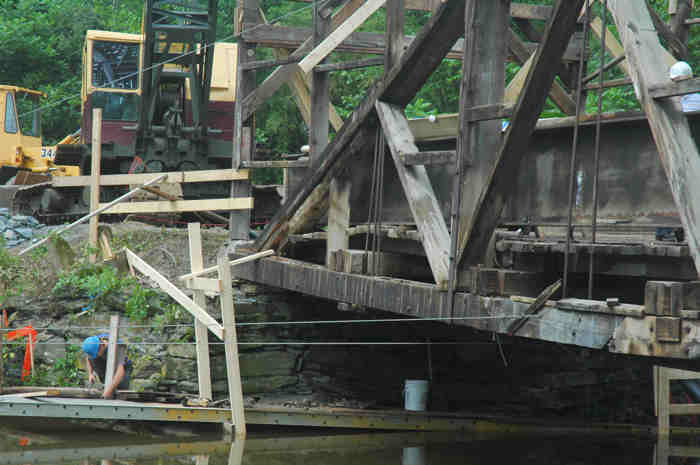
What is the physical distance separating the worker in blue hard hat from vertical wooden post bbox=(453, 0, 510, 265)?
4.82 meters

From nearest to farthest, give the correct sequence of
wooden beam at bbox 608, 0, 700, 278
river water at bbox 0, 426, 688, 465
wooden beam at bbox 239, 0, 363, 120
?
1. wooden beam at bbox 608, 0, 700, 278
2. river water at bbox 0, 426, 688, 465
3. wooden beam at bbox 239, 0, 363, 120

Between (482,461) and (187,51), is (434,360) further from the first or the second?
(187,51)

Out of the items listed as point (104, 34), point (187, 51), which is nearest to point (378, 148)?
point (187, 51)

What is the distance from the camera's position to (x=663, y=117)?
540cm

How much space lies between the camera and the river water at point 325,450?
380 inches

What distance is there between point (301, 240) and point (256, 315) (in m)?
2.16

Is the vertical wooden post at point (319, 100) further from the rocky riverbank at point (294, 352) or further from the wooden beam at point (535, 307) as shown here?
the wooden beam at point (535, 307)

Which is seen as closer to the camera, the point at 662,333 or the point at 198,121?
the point at 662,333

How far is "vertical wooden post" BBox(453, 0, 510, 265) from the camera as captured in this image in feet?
23.9

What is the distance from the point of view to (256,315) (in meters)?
12.6

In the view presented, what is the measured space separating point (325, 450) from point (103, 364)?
9.44 feet

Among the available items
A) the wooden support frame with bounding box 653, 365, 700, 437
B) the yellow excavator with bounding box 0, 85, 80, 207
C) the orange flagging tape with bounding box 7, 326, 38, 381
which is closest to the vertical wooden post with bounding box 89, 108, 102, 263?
the orange flagging tape with bounding box 7, 326, 38, 381

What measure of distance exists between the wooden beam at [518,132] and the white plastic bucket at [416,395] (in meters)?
5.24

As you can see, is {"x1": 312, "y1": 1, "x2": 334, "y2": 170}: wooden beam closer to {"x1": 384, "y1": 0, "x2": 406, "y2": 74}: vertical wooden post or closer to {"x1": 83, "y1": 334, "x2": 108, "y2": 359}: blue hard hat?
{"x1": 384, "y1": 0, "x2": 406, "y2": 74}: vertical wooden post
